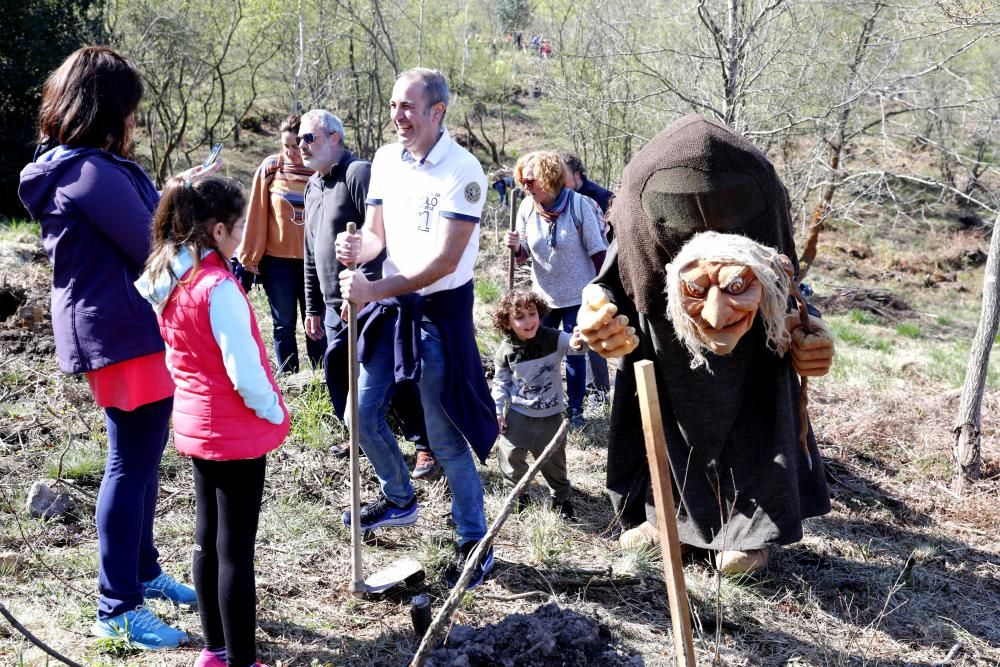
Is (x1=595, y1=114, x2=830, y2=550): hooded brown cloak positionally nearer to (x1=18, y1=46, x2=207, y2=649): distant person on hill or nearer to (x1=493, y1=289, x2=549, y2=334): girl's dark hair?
(x1=493, y1=289, x2=549, y2=334): girl's dark hair

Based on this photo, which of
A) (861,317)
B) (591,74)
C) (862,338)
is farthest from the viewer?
(591,74)

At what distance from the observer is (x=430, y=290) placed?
320cm

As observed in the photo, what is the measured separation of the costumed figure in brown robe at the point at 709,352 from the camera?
284 cm

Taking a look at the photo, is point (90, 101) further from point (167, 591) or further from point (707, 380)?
→ point (707, 380)

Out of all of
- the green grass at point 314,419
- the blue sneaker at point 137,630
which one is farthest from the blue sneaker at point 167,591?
the green grass at point 314,419

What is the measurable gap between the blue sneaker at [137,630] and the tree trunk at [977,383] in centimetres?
400

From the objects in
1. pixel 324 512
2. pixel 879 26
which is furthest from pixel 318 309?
pixel 879 26

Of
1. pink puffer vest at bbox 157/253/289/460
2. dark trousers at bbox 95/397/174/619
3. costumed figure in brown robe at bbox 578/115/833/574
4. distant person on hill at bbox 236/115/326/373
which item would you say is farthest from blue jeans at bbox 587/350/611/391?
pink puffer vest at bbox 157/253/289/460

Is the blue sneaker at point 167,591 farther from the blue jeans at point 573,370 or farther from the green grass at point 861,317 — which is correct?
the green grass at point 861,317

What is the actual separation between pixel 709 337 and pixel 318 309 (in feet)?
8.87

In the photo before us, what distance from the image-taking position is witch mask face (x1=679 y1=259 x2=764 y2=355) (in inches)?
105

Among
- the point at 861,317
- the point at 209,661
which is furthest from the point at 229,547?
the point at 861,317

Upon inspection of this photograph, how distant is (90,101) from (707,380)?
237 cm

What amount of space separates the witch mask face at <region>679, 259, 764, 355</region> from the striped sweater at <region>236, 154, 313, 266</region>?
3253 mm
